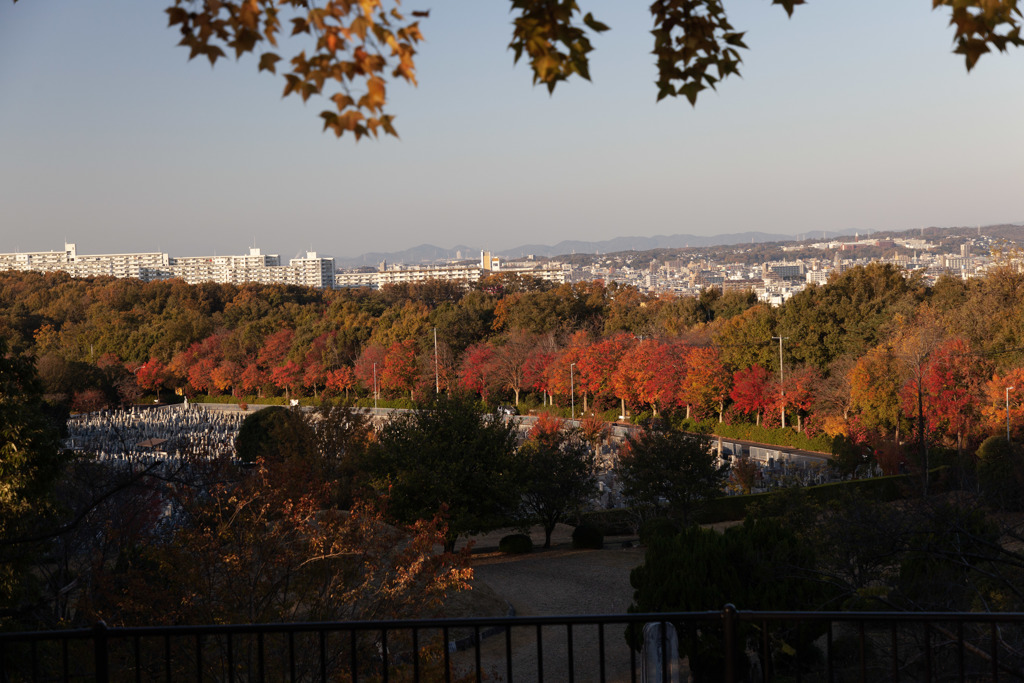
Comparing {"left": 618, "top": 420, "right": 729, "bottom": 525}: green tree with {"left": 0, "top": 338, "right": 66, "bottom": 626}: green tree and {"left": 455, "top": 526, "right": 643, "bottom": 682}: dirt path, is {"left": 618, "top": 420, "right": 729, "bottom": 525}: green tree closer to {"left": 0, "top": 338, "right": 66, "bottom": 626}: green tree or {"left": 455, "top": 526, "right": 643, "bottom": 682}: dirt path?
{"left": 455, "top": 526, "right": 643, "bottom": 682}: dirt path

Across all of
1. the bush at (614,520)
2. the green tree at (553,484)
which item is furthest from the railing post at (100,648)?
the bush at (614,520)

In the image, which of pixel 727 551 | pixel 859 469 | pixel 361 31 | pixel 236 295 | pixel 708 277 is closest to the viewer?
pixel 361 31

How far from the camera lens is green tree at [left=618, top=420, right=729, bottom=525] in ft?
64.1

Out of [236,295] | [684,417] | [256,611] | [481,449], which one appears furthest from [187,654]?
[236,295]

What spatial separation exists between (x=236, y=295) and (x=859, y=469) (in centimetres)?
6388

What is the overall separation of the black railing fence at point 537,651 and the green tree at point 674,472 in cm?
682

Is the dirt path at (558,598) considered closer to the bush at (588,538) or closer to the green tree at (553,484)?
the bush at (588,538)

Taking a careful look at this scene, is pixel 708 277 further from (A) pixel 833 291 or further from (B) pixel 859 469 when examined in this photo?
(B) pixel 859 469

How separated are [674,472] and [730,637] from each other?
16946 mm

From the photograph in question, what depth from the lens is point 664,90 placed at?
3.58 meters

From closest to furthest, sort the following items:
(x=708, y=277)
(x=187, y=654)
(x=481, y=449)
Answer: (x=187, y=654)
(x=481, y=449)
(x=708, y=277)

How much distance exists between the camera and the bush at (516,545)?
19.7m

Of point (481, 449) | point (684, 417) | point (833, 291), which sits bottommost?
point (684, 417)

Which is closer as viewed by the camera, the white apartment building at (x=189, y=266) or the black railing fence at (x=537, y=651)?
the black railing fence at (x=537, y=651)
